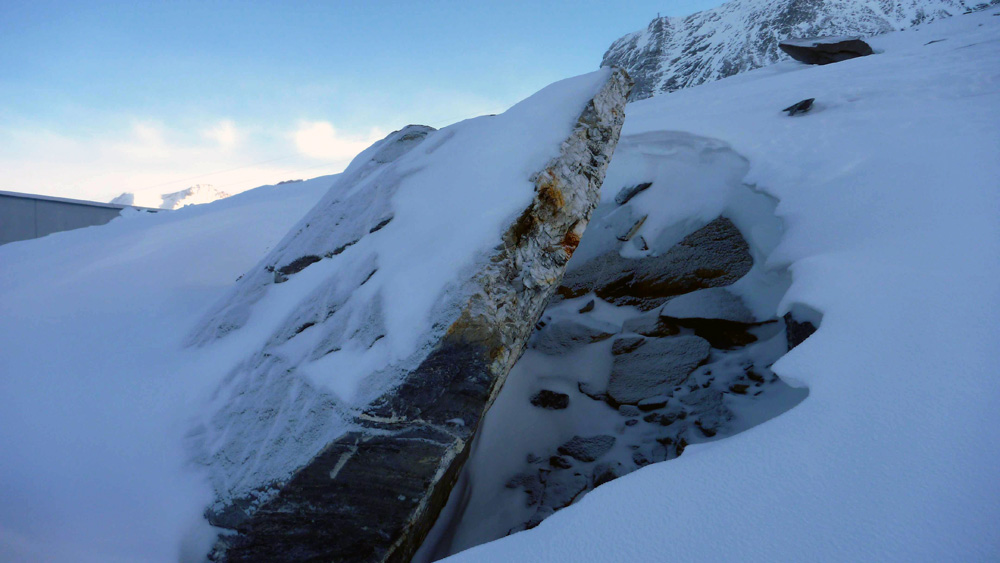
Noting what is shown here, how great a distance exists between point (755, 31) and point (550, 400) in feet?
143

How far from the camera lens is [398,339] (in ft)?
5.17

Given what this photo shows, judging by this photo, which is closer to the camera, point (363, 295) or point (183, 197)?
point (363, 295)

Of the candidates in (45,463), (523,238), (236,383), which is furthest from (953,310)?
(45,463)

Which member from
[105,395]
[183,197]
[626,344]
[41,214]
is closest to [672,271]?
[626,344]

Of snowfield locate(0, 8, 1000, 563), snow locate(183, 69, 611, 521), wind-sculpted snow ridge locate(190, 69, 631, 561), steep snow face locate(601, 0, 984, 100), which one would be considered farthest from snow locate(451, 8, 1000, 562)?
steep snow face locate(601, 0, 984, 100)

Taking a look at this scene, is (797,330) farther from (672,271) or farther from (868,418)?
(672,271)

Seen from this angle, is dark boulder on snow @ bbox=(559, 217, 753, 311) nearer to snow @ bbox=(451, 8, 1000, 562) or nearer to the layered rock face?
the layered rock face

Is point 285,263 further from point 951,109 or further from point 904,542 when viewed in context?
point 951,109

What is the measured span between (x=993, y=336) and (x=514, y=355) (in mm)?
1251

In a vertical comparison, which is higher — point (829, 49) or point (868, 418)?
point (829, 49)

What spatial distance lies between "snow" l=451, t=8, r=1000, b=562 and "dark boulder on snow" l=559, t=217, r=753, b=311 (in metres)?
0.39

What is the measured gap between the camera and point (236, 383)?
1.86 metres

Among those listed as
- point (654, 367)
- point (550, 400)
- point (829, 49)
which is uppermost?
Answer: point (829, 49)

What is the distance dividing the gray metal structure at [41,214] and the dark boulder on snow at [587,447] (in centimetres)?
742
